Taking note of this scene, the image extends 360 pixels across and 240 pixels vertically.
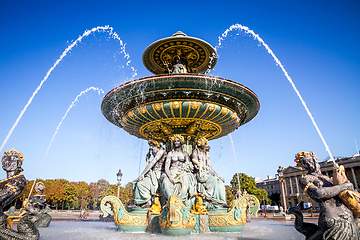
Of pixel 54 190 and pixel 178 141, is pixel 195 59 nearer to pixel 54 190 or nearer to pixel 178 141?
pixel 178 141

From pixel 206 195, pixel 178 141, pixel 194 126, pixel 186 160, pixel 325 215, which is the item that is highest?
pixel 194 126

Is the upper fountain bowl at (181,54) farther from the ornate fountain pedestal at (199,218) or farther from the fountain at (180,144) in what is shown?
the ornate fountain pedestal at (199,218)

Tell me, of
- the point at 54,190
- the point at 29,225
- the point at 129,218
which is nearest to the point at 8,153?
the point at 29,225

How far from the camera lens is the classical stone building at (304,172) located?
52.6 metres

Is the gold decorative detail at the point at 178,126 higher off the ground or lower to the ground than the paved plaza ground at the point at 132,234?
higher

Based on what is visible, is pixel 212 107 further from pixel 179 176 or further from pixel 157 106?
pixel 179 176

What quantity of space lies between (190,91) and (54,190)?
55952 mm

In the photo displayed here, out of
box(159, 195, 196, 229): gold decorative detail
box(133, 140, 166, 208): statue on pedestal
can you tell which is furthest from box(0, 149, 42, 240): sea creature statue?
box(133, 140, 166, 208): statue on pedestal

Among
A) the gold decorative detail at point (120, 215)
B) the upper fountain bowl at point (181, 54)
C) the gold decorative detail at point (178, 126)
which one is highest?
the upper fountain bowl at point (181, 54)

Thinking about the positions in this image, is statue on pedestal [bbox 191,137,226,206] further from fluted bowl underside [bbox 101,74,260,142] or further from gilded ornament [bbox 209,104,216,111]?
gilded ornament [bbox 209,104,216,111]

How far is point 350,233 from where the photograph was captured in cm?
286

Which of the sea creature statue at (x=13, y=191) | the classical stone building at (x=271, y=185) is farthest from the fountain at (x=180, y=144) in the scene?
the classical stone building at (x=271, y=185)

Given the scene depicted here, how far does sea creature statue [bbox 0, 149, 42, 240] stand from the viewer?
3.29 m

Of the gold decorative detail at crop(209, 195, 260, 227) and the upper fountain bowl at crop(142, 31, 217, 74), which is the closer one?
the gold decorative detail at crop(209, 195, 260, 227)
